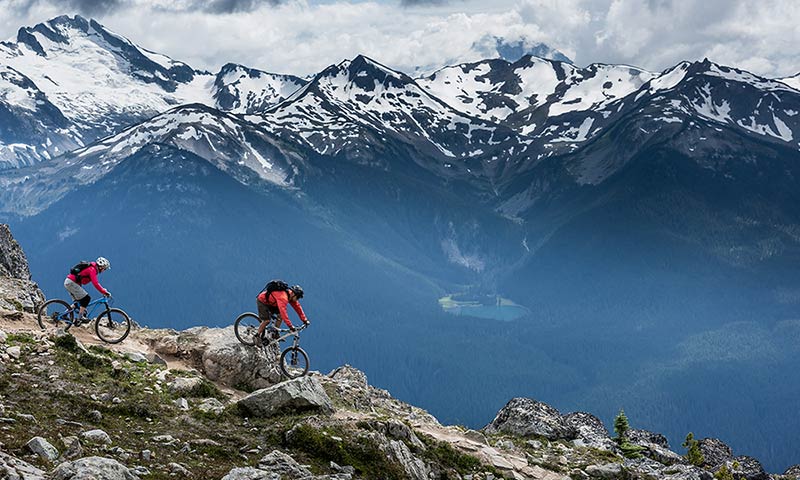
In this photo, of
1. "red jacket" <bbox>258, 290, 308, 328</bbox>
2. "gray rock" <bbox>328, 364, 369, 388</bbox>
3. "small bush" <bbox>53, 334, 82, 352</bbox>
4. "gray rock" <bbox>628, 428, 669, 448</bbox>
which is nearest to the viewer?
"small bush" <bbox>53, 334, 82, 352</bbox>

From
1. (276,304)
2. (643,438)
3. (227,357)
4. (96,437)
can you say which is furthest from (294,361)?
(643,438)

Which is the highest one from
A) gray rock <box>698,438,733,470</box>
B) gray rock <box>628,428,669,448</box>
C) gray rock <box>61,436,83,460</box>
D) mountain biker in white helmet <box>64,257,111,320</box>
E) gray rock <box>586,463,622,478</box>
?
gray rock <box>698,438,733,470</box>

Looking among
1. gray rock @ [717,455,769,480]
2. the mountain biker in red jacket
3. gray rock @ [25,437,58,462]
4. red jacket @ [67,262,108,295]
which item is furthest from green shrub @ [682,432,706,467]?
gray rock @ [25,437,58,462]

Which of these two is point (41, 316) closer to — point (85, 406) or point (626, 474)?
point (85, 406)

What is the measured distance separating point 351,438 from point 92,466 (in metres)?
8.56

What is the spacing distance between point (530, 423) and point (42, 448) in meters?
25.3

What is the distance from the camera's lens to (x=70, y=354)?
26031mm

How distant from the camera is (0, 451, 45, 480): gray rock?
15.2 meters

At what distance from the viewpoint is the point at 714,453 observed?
46.7 meters

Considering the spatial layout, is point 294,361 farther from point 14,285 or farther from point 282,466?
point 14,285

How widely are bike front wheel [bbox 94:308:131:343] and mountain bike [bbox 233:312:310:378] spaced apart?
5668mm

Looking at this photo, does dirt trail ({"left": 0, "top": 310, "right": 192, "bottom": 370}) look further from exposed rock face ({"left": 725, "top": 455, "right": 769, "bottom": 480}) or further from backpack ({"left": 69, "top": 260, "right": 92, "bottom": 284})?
exposed rock face ({"left": 725, "top": 455, "right": 769, "bottom": 480})

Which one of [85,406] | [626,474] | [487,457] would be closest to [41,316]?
[85,406]

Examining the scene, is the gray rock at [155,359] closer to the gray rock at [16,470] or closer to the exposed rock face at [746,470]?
the gray rock at [16,470]
